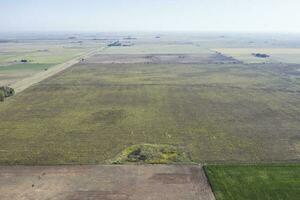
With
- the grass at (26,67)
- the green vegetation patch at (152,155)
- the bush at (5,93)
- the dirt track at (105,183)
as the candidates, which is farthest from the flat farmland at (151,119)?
the grass at (26,67)

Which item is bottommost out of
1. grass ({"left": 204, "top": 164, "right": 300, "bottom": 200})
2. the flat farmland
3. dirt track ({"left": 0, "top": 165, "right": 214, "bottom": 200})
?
the flat farmland

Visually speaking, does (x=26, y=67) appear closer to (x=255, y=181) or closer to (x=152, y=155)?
(x=152, y=155)

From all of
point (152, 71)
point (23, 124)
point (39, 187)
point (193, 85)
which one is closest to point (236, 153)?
point (39, 187)

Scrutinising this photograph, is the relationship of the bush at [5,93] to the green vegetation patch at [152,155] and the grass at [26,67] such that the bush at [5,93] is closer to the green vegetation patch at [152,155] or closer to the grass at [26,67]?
the green vegetation patch at [152,155]

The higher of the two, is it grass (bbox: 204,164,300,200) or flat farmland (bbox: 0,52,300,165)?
grass (bbox: 204,164,300,200)

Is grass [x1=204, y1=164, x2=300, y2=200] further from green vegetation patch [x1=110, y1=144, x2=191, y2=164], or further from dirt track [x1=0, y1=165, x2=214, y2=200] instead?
green vegetation patch [x1=110, y1=144, x2=191, y2=164]

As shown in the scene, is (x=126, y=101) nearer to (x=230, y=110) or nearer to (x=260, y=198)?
(x=230, y=110)

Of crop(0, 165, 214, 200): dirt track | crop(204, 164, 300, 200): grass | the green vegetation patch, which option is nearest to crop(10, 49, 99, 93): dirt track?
the green vegetation patch

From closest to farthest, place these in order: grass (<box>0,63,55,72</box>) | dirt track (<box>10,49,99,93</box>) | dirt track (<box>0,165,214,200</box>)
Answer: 1. dirt track (<box>0,165,214,200</box>)
2. dirt track (<box>10,49,99,93</box>)
3. grass (<box>0,63,55,72</box>)
